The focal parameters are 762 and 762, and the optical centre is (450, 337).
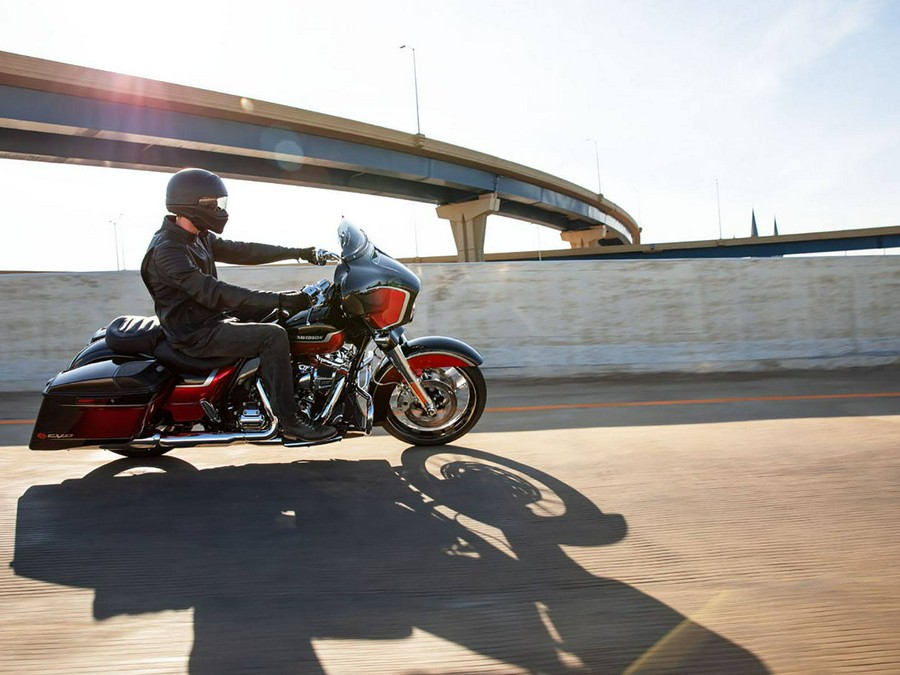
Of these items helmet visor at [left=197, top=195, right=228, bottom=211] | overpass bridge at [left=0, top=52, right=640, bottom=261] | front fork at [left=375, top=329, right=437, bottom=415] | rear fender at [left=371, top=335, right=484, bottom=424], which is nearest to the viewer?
helmet visor at [left=197, top=195, right=228, bottom=211]

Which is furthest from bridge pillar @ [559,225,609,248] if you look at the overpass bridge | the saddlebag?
the saddlebag

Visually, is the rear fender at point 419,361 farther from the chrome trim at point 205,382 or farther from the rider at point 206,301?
the chrome trim at point 205,382

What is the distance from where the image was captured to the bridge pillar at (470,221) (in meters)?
46.3

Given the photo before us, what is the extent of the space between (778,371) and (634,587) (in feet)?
25.2

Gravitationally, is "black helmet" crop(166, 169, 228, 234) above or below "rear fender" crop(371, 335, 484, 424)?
above

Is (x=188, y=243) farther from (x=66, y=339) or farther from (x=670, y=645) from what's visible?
(x=66, y=339)

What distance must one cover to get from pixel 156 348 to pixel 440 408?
193cm

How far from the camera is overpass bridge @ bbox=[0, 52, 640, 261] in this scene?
25266 millimetres

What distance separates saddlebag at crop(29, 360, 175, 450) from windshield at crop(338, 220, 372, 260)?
1453 mm

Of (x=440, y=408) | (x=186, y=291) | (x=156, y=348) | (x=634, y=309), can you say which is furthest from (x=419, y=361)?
(x=634, y=309)

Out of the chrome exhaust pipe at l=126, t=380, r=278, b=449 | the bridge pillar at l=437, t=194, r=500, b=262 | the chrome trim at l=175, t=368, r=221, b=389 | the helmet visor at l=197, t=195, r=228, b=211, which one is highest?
the bridge pillar at l=437, t=194, r=500, b=262

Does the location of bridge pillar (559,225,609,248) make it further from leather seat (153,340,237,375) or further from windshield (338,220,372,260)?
leather seat (153,340,237,375)

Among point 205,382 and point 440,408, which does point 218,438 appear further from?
point 440,408

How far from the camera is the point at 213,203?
15.6 feet
